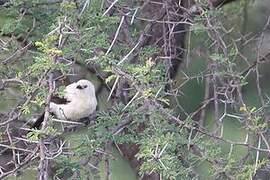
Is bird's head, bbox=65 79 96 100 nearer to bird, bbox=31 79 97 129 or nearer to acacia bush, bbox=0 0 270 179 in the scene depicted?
bird, bbox=31 79 97 129

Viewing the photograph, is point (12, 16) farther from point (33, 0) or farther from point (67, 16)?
point (67, 16)

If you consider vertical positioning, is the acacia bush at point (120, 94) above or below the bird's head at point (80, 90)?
above

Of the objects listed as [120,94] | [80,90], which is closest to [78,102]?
[80,90]

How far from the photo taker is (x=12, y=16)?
4.26 meters

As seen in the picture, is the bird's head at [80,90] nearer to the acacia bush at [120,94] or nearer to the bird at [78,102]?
the bird at [78,102]

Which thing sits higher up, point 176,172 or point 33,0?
point 33,0

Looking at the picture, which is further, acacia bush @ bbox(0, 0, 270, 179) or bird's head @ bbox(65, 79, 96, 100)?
bird's head @ bbox(65, 79, 96, 100)

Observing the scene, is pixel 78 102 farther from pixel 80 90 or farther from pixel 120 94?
pixel 120 94

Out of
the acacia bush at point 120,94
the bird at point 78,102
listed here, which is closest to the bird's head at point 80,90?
the bird at point 78,102

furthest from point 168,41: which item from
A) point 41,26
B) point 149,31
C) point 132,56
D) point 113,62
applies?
point 113,62

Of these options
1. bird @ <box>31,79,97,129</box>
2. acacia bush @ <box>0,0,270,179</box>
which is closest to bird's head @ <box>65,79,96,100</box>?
bird @ <box>31,79,97,129</box>

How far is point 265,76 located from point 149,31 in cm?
158

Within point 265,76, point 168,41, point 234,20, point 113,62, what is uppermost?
point 113,62

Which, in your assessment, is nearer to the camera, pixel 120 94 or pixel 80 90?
pixel 120 94
